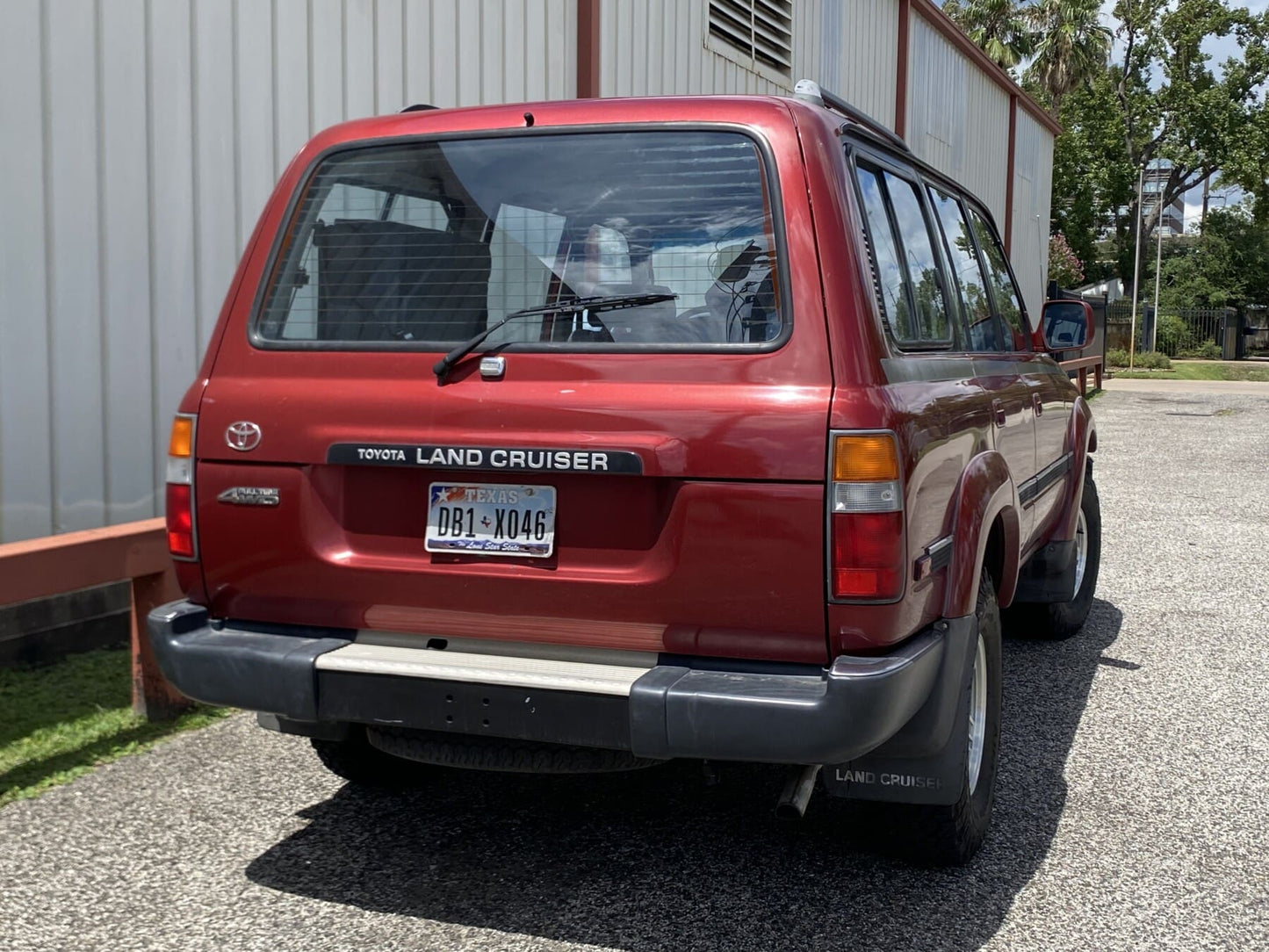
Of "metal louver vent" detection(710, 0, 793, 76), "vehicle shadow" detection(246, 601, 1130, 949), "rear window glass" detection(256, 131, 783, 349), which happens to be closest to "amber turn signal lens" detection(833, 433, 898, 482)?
"rear window glass" detection(256, 131, 783, 349)

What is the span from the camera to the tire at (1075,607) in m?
6.16

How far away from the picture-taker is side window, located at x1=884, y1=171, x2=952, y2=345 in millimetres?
3711

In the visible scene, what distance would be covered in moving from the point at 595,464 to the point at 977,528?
1.11 m

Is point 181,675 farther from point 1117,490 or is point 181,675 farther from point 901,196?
point 1117,490

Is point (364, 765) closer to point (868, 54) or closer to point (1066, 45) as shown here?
point (868, 54)

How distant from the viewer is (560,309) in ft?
10.7

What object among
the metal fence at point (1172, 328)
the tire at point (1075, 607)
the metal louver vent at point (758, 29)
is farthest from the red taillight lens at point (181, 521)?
the metal fence at point (1172, 328)

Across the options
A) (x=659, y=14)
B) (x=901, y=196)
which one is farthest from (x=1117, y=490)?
(x=901, y=196)

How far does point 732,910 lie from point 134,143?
166 inches

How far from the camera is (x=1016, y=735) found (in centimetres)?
488

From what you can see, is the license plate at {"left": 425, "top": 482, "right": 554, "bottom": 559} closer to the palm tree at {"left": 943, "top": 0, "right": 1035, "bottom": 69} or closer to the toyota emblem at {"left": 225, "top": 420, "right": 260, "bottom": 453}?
the toyota emblem at {"left": 225, "top": 420, "right": 260, "bottom": 453}

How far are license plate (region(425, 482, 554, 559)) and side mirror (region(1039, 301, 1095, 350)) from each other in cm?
327

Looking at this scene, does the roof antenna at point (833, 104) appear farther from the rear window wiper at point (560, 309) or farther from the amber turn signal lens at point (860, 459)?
the amber turn signal lens at point (860, 459)

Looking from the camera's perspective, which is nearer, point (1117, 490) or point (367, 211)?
point (367, 211)
